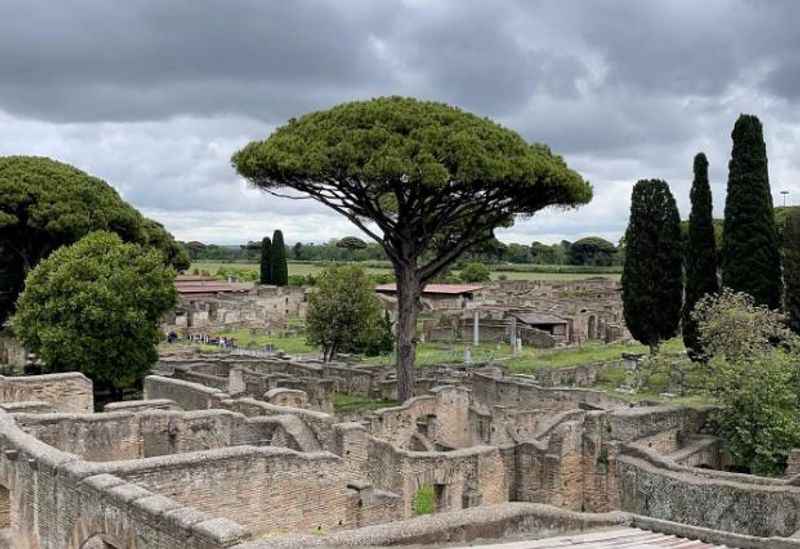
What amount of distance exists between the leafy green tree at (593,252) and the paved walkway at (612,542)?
14093 centimetres

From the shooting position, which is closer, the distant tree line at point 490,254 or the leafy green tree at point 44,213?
the leafy green tree at point 44,213

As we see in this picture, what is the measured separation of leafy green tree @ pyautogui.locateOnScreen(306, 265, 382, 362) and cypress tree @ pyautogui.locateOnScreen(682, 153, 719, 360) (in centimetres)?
1546

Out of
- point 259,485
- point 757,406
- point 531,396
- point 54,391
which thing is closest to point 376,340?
point 531,396

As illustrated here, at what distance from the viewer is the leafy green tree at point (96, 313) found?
28.4 meters

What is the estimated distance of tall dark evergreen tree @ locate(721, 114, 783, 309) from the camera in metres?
31.1

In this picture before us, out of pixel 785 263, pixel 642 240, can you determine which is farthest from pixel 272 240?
pixel 785 263

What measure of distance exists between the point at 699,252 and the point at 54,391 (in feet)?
86.1

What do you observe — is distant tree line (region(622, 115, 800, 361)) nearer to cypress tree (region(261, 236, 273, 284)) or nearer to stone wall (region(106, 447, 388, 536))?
stone wall (region(106, 447, 388, 536))

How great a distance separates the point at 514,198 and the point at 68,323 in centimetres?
1583

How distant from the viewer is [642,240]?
38.1 meters

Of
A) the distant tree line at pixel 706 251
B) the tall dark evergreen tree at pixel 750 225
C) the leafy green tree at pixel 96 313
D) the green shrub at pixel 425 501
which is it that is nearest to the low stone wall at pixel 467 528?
the green shrub at pixel 425 501

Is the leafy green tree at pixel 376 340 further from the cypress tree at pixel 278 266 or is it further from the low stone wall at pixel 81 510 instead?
the cypress tree at pixel 278 266

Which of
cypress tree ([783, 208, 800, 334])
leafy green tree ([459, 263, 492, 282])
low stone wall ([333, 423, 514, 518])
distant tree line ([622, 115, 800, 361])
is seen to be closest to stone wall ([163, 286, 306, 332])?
distant tree line ([622, 115, 800, 361])

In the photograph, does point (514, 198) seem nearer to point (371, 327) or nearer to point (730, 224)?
point (730, 224)
